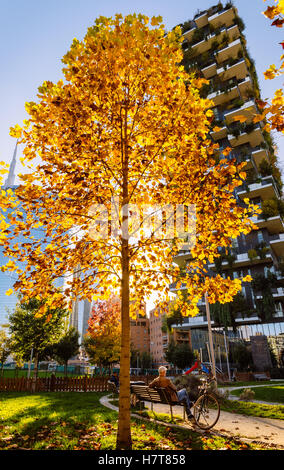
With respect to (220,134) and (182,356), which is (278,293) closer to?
(182,356)

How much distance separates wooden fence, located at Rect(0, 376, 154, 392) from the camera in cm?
1716

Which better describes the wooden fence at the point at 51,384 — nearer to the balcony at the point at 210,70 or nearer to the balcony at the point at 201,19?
the balcony at the point at 210,70

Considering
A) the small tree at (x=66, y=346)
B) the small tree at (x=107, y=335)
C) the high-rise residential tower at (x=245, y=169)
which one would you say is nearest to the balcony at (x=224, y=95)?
the high-rise residential tower at (x=245, y=169)

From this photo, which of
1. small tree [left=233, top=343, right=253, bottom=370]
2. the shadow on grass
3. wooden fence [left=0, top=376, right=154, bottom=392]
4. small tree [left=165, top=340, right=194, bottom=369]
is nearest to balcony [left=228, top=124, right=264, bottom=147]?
small tree [left=233, top=343, right=253, bottom=370]

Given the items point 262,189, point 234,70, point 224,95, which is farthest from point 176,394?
point 234,70

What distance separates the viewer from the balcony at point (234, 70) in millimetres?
39850

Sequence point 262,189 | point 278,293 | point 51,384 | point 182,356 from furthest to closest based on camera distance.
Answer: point 182,356 → point 262,189 → point 278,293 → point 51,384

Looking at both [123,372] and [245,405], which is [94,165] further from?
[245,405]

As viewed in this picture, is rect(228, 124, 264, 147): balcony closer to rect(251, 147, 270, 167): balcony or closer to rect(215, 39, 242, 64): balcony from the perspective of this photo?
rect(251, 147, 270, 167): balcony

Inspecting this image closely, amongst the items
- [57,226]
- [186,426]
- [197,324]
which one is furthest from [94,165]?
[197,324]

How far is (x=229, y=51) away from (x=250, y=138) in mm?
13581

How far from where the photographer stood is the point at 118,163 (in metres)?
6.75

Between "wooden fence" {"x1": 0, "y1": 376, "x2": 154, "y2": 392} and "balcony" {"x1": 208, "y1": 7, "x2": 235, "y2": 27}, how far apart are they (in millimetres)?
49369
